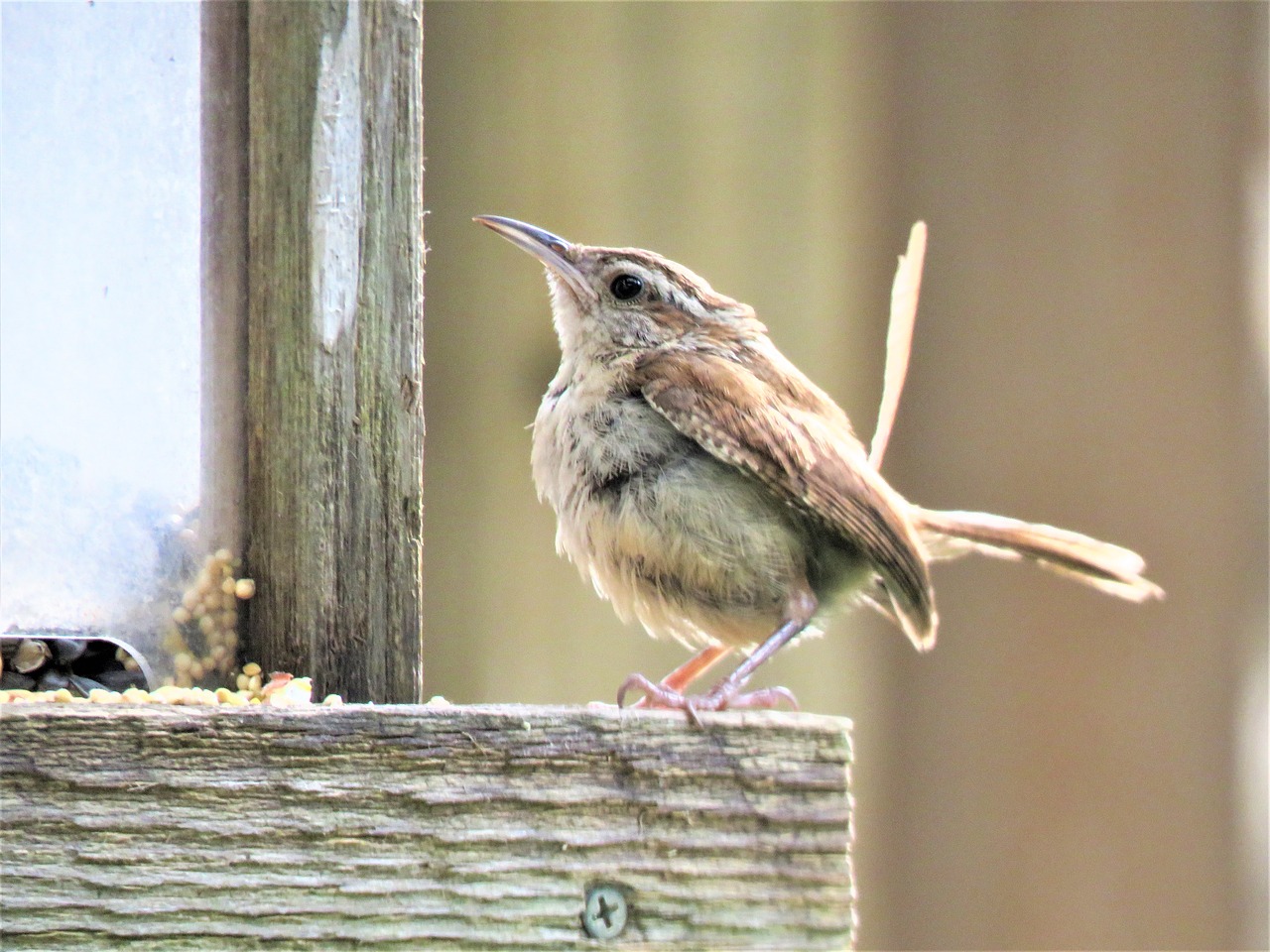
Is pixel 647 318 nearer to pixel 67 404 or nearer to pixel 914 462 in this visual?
pixel 914 462

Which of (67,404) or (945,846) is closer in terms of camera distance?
(67,404)

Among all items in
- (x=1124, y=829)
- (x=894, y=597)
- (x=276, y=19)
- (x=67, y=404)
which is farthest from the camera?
(x=1124, y=829)

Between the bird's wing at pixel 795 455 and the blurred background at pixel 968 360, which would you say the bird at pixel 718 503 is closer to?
the bird's wing at pixel 795 455

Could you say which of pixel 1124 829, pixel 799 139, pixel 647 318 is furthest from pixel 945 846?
pixel 799 139

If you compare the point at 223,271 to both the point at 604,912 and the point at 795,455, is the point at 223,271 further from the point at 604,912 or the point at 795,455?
the point at 604,912

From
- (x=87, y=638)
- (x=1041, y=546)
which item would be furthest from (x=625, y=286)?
(x=87, y=638)

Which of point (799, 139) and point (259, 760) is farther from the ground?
point (799, 139)

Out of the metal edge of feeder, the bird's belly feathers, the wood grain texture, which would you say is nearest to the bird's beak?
the bird's belly feathers
